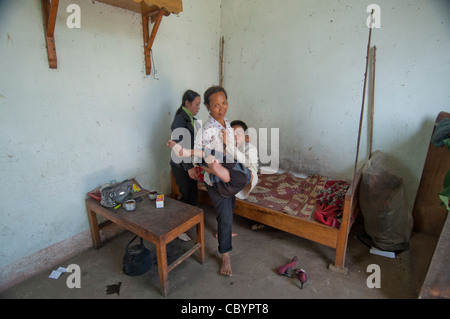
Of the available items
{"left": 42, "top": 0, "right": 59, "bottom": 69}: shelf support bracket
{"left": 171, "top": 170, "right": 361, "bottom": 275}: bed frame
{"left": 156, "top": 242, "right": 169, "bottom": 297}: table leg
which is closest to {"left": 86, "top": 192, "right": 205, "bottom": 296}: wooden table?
{"left": 156, "top": 242, "right": 169, "bottom": 297}: table leg

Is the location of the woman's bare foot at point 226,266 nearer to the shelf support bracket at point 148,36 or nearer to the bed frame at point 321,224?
the bed frame at point 321,224

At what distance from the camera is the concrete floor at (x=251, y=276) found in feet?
5.66

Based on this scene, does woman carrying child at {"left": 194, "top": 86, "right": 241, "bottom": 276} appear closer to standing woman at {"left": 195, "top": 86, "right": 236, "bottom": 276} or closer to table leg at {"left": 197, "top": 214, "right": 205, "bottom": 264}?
standing woman at {"left": 195, "top": 86, "right": 236, "bottom": 276}

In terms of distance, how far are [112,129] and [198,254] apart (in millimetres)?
1446

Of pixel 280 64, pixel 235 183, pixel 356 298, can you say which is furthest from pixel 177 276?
pixel 280 64

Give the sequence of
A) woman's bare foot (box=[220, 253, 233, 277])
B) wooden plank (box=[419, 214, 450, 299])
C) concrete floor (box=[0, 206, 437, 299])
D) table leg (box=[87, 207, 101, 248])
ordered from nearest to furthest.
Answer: wooden plank (box=[419, 214, 450, 299]), concrete floor (box=[0, 206, 437, 299]), woman's bare foot (box=[220, 253, 233, 277]), table leg (box=[87, 207, 101, 248])

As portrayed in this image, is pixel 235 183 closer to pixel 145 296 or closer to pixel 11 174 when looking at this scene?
pixel 145 296

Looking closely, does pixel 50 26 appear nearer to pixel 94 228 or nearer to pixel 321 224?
pixel 94 228

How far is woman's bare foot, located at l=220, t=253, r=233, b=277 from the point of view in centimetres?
191

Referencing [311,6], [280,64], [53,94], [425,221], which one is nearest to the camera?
[53,94]

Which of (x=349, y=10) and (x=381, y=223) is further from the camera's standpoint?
(x=349, y=10)

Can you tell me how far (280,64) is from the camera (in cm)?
306

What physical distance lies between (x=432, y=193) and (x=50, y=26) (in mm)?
3632

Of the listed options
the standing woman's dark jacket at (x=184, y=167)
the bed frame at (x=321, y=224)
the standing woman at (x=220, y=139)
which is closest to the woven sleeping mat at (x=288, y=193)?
the bed frame at (x=321, y=224)
